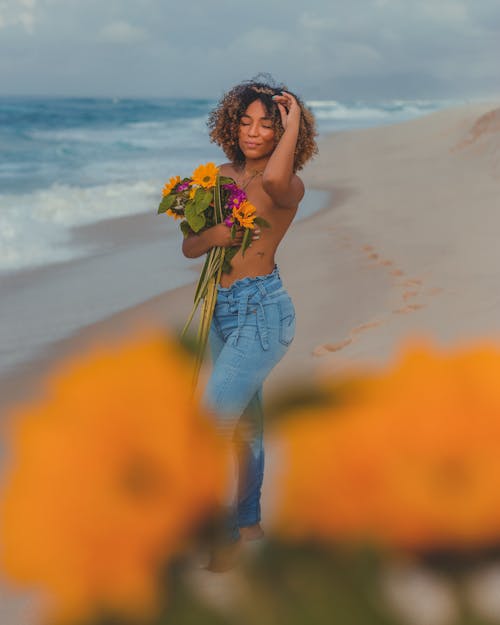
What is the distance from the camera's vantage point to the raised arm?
80.4 inches

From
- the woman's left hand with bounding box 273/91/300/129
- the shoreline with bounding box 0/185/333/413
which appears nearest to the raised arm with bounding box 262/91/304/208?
Answer: the woman's left hand with bounding box 273/91/300/129

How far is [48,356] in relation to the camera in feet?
15.3

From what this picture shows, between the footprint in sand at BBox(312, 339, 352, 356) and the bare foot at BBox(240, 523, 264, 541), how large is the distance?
2149mm

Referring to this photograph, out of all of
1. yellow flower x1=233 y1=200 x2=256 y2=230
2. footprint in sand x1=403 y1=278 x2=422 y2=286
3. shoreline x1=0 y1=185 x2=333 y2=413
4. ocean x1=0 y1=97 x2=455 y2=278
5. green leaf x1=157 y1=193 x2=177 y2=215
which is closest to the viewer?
yellow flower x1=233 y1=200 x2=256 y2=230

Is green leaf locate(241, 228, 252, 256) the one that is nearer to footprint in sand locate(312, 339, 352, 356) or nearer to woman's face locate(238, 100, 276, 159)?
woman's face locate(238, 100, 276, 159)

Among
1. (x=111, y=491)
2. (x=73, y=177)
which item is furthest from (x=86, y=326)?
(x=73, y=177)

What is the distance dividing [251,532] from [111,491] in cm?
55

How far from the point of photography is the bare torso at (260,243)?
7.04 ft

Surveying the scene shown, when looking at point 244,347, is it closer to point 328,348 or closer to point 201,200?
point 201,200

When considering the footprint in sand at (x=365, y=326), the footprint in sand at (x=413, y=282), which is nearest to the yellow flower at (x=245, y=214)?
the footprint in sand at (x=365, y=326)

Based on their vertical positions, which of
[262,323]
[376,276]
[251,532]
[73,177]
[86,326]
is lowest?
[73,177]

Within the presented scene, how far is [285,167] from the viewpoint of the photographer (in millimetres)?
2045

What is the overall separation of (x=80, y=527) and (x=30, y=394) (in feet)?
7.79

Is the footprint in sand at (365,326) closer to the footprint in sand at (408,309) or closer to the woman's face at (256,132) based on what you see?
the footprint in sand at (408,309)
